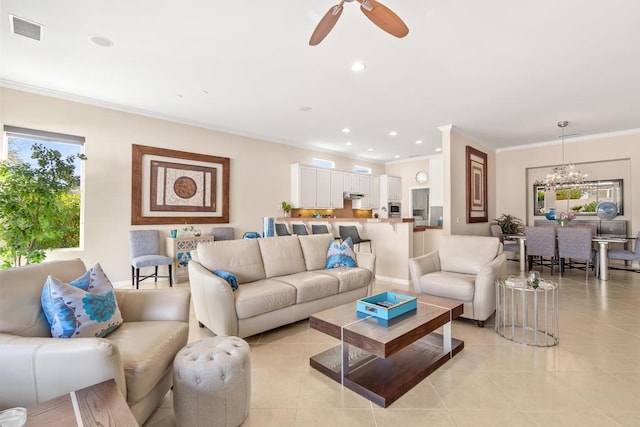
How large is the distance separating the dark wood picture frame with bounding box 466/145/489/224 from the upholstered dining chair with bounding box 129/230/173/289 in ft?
18.7

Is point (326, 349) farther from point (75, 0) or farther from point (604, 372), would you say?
point (75, 0)

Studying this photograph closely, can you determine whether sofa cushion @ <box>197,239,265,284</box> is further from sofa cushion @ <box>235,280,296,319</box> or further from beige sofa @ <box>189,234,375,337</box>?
sofa cushion @ <box>235,280,296,319</box>

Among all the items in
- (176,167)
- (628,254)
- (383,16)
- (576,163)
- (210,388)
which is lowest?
(210,388)

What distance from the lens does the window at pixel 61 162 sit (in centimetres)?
351

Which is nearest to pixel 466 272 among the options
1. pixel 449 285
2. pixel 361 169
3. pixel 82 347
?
pixel 449 285

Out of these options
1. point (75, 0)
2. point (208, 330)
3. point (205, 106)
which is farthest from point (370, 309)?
point (205, 106)

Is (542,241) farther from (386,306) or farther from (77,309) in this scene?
(77,309)

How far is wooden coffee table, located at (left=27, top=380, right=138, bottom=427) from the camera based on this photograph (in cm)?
104

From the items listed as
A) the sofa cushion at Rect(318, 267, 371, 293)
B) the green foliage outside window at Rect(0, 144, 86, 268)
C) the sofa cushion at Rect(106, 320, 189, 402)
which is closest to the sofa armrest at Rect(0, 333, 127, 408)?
the sofa cushion at Rect(106, 320, 189, 402)

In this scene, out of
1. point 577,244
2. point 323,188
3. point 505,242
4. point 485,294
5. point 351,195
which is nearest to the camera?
point 485,294

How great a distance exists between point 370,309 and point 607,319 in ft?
9.84

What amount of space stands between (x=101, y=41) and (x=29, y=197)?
1.85 m

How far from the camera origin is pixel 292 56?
319cm

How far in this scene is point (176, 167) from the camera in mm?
5379
